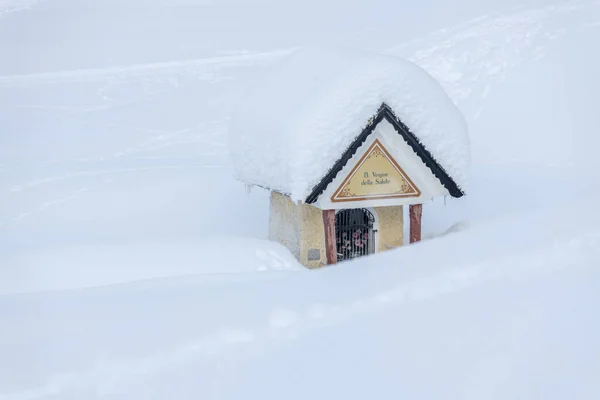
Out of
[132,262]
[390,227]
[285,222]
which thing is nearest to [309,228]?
[285,222]

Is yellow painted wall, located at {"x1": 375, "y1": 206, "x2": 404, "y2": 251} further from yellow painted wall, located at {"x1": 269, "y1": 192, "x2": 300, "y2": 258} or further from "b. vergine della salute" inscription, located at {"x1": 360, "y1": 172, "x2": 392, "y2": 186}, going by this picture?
yellow painted wall, located at {"x1": 269, "y1": 192, "x2": 300, "y2": 258}

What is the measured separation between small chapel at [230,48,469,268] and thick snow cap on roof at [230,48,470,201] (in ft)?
0.04

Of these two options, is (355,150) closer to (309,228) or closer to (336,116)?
(336,116)

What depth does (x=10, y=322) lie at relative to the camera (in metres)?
4.62

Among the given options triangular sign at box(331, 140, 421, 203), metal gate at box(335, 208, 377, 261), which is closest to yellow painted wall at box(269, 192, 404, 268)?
metal gate at box(335, 208, 377, 261)

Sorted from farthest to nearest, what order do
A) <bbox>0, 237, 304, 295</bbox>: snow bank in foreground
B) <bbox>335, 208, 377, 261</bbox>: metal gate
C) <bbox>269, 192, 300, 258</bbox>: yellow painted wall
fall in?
1. <bbox>335, 208, 377, 261</bbox>: metal gate
2. <bbox>269, 192, 300, 258</bbox>: yellow painted wall
3. <bbox>0, 237, 304, 295</bbox>: snow bank in foreground

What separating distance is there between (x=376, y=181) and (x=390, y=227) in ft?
4.06

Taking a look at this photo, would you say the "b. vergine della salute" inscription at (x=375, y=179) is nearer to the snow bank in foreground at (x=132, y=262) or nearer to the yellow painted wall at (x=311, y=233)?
the yellow painted wall at (x=311, y=233)

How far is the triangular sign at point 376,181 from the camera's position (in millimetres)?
9852

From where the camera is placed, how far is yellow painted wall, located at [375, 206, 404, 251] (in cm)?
1100

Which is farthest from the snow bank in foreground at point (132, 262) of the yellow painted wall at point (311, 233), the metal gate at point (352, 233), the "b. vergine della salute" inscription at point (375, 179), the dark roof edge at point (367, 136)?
the "b. vergine della salute" inscription at point (375, 179)

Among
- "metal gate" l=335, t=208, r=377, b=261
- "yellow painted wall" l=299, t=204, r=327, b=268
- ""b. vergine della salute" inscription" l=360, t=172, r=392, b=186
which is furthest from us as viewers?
"metal gate" l=335, t=208, r=377, b=261

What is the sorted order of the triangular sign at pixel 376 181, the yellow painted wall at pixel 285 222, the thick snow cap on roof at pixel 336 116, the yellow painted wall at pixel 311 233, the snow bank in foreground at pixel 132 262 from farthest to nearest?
the yellow painted wall at pixel 285 222 < the yellow painted wall at pixel 311 233 < the triangular sign at pixel 376 181 < the snow bank in foreground at pixel 132 262 < the thick snow cap on roof at pixel 336 116

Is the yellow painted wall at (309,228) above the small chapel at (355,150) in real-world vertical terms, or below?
below
